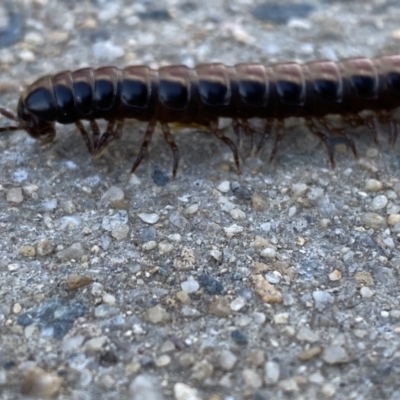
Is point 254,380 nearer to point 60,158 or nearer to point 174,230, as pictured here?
point 174,230

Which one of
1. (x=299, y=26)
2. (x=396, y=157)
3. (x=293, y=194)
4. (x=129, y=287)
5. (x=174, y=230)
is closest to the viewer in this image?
(x=129, y=287)

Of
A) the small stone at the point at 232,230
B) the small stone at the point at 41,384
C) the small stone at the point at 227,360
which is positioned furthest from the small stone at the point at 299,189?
the small stone at the point at 41,384

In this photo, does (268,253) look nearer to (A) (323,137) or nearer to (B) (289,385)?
(B) (289,385)

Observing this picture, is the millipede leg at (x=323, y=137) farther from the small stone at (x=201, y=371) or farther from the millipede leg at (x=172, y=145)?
the small stone at (x=201, y=371)

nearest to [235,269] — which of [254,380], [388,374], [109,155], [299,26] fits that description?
[254,380]

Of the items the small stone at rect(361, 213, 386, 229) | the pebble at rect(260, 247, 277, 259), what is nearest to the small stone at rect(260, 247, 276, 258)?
the pebble at rect(260, 247, 277, 259)

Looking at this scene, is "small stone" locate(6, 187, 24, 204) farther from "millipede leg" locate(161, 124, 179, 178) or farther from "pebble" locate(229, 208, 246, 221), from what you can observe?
"pebble" locate(229, 208, 246, 221)

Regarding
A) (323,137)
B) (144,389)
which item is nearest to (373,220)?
(323,137)
